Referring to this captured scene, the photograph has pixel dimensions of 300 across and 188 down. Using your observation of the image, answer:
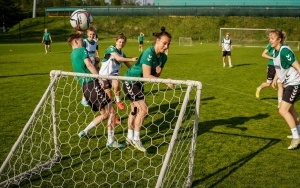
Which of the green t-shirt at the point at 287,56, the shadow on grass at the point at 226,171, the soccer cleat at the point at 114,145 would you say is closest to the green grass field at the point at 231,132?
the shadow on grass at the point at 226,171

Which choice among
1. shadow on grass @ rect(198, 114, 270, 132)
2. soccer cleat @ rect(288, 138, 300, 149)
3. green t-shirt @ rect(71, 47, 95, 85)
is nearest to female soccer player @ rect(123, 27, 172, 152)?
green t-shirt @ rect(71, 47, 95, 85)

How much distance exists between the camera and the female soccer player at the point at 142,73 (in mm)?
5551

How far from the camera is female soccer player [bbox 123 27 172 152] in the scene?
555cm

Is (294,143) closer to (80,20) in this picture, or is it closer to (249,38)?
(80,20)

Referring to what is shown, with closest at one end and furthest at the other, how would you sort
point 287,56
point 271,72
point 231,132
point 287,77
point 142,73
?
point 142,73, point 287,56, point 287,77, point 231,132, point 271,72

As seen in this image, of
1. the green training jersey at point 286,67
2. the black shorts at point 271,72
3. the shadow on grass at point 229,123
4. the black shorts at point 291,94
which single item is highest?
the green training jersey at point 286,67

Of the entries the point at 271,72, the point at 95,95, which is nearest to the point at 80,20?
the point at 95,95

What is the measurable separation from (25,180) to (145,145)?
2335 mm

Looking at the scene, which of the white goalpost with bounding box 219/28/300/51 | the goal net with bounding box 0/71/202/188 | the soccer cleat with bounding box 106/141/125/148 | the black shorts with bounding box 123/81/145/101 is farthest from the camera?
the white goalpost with bounding box 219/28/300/51

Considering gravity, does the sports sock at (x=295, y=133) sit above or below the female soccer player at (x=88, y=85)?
below

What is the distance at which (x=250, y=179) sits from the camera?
510 cm

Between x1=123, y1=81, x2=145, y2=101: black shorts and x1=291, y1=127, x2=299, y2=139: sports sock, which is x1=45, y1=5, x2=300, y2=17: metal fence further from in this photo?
x1=123, y1=81, x2=145, y2=101: black shorts

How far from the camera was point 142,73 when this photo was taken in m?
5.97

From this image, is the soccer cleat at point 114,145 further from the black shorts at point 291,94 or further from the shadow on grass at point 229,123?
the black shorts at point 291,94
